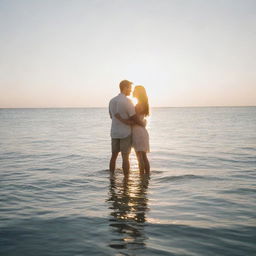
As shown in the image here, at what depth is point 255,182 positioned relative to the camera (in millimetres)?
7629

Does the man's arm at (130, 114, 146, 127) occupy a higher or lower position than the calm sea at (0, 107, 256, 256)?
higher

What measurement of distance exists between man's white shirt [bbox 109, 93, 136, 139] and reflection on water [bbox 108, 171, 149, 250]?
3.94ft

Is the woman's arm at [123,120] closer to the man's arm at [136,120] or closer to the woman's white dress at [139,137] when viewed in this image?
the man's arm at [136,120]

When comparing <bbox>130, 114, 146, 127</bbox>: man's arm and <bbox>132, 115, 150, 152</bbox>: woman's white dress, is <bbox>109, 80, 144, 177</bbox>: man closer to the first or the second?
<bbox>130, 114, 146, 127</bbox>: man's arm

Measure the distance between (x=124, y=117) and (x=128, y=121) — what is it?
0.46ft

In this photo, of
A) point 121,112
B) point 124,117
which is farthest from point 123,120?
point 121,112

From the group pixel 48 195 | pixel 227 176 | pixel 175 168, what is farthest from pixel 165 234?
pixel 175 168

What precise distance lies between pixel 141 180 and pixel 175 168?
2.39 metres

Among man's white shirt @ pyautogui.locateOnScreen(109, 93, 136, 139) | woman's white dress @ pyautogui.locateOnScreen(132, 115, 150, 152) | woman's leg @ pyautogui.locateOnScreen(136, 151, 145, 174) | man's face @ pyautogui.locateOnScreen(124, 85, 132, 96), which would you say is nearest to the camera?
man's white shirt @ pyautogui.locateOnScreen(109, 93, 136, 139)

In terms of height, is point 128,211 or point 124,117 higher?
point 124,117

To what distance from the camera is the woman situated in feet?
24.8

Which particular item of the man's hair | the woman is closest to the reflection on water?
the woman

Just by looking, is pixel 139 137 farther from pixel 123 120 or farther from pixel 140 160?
pixel 140 160

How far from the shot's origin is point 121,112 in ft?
24.7
